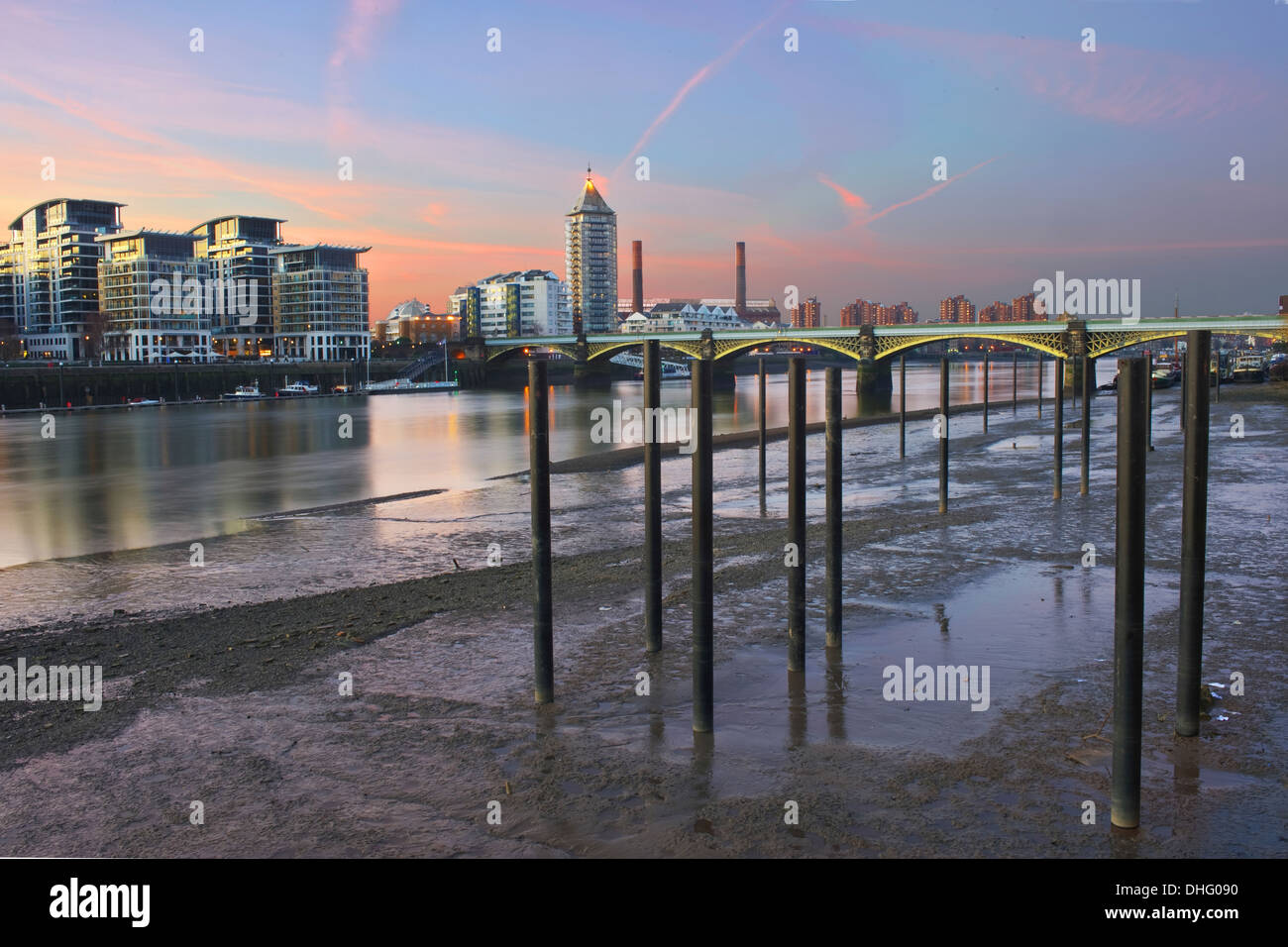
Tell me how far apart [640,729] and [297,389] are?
331 ft

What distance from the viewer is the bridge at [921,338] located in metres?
61.9

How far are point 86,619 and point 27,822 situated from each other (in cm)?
659

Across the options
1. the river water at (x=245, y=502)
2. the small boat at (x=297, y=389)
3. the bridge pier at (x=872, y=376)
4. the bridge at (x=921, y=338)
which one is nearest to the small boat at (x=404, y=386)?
the small boat at (x=297, y=389)

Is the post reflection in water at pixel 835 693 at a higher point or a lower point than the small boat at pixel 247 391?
lower

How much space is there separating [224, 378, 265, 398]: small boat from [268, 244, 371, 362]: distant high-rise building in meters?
37.8

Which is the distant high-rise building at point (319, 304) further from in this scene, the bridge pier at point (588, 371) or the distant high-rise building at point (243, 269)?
the bridge pier at point (588, 371)

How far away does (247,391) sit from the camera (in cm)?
9656

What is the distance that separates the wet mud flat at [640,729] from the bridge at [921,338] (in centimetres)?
3851

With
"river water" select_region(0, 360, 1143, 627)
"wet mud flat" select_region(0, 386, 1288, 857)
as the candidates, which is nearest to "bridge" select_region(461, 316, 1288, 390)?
"river water" select_region(0, 360, 1143, 627)

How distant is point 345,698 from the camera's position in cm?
809

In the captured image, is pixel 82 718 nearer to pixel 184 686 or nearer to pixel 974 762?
pixel 184 686

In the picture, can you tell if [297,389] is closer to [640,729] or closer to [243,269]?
Answer: [243,269]

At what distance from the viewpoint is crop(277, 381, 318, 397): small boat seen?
10025 cm
